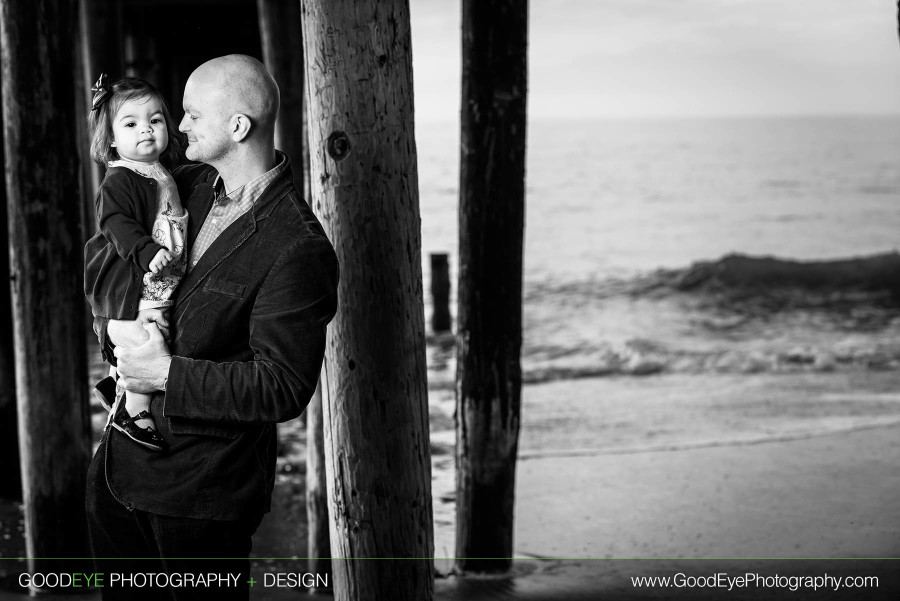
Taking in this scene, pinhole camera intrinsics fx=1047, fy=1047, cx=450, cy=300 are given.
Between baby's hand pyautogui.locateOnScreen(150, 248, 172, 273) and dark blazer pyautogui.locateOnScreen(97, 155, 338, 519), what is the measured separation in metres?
0.08

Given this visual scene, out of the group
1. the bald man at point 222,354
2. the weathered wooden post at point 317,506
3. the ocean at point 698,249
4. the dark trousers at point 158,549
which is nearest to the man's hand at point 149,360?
the bald man at point 222,354

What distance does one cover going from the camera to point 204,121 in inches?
78.5

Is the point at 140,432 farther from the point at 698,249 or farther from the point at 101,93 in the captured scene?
the point at 698,249

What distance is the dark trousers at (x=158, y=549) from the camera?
2.13m

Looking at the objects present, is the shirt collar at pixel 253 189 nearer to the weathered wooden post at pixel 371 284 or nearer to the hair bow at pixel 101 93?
the hair bow at pixel 101 93

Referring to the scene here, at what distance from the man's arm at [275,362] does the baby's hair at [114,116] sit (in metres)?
0.41

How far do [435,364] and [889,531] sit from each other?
23.9 ft

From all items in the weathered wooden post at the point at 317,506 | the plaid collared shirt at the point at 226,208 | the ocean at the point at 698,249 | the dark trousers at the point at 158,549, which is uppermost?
the plaid collared shirt at the point at 226,208

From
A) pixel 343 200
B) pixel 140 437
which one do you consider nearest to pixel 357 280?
pixel 343 200

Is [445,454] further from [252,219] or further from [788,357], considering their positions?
[788,357]

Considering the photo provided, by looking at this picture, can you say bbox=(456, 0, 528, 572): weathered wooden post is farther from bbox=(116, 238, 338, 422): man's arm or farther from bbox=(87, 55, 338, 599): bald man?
bbox=(116, 238, 338, 422): man's arm

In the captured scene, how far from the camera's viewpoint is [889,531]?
15.6ft

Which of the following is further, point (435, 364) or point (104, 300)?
point (435, 364)

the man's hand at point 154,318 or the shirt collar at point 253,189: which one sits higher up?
the shirt collar at point 253,189
